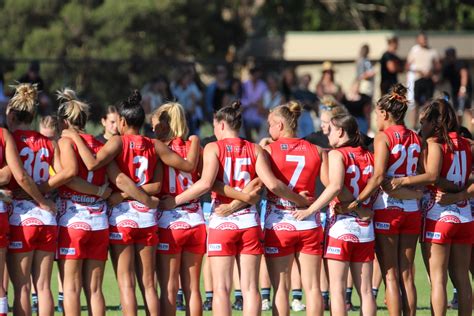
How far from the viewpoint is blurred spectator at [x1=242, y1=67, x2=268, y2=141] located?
72.4 ft

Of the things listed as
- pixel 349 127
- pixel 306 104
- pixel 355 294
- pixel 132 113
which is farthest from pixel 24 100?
pixel 306 104

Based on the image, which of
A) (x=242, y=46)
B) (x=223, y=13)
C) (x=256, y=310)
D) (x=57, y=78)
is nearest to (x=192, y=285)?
(x=256, y=310)

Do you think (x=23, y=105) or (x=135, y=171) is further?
(x=135, y=171)

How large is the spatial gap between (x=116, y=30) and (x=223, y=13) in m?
9.13

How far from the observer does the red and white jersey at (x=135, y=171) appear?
10.1 m

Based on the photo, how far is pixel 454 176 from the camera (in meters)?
10.9

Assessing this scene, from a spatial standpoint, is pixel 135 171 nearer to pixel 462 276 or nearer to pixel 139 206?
pixel 139 206

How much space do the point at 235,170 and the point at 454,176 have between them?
2.08 metres

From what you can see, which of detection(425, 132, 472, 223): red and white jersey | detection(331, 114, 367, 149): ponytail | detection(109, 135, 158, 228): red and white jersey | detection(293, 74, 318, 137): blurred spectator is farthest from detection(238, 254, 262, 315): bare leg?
detection(293, 74, 318, 137): blurred spectator

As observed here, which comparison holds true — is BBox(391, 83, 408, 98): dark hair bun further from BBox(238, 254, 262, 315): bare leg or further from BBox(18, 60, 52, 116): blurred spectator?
BBox(18, 60, 52, 116): blurred spectator

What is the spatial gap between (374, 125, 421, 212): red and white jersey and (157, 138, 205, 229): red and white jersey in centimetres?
164

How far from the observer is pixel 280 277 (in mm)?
10391

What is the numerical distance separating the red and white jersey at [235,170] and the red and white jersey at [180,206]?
0.25 metres

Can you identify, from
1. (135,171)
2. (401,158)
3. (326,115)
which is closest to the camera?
(135,171)
